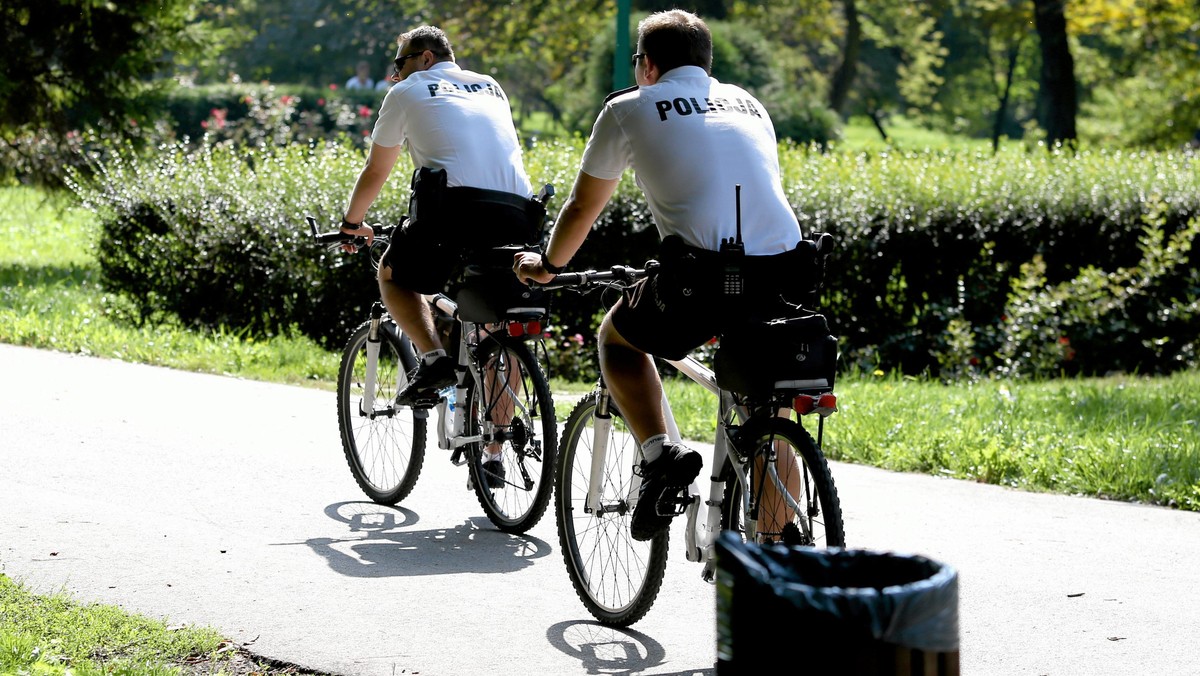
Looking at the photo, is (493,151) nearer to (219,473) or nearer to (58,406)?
(219,473)

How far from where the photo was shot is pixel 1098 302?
37.9 feet

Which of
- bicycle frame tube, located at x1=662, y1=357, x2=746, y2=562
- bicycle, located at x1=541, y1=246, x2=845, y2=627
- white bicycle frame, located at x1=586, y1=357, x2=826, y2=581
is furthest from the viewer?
bicycle frame tube, located at x1=662, y1=357, x2=746, y2=562

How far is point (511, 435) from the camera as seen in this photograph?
6.27 meters

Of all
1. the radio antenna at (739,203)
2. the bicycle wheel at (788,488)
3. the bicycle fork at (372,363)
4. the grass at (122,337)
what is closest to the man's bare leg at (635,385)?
the bicycle wheel at (788,488)

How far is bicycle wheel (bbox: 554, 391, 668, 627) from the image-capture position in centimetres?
511

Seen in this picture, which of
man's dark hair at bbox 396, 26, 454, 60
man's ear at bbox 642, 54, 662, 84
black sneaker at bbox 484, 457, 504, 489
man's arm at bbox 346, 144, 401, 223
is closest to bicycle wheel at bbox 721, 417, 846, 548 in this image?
man's ear at bbox 642, 54, 662, 84

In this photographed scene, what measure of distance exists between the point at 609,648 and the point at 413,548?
146 centimetres

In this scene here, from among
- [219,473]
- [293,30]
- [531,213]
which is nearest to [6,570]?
[219,473]

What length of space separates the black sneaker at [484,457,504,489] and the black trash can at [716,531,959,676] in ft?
11.6

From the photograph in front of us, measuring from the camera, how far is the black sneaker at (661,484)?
Result: 4.68 m

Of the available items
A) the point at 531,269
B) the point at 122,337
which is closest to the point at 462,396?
the point at 531,269

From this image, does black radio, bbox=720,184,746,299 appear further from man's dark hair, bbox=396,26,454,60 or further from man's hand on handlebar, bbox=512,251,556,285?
man's dark hair, bbox=396,26,454,60

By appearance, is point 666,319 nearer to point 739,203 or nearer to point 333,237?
point 739,203

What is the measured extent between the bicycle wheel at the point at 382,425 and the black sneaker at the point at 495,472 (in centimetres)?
46
